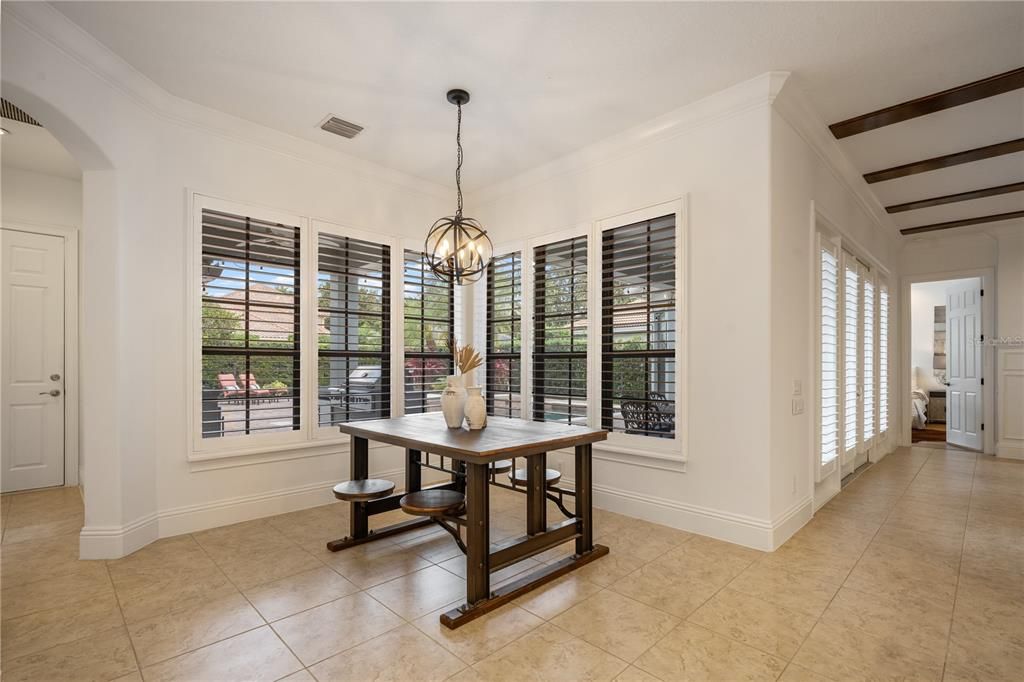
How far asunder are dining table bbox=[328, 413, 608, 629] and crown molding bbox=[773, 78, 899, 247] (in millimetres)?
2525

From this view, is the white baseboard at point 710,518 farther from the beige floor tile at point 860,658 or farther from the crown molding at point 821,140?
the crown molding at point 821,140

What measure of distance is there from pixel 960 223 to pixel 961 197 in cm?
129

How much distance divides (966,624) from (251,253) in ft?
15.9

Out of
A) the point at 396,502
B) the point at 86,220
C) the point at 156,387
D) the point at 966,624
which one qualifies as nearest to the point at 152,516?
the point at 156,387

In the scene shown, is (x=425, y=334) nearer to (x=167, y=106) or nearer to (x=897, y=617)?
(x=167, y=106)

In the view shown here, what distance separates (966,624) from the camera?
7.83ft

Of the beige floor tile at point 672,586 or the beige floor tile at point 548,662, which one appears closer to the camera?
the beige floor tile at point 548,662

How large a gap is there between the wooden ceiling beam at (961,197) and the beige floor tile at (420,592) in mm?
6240

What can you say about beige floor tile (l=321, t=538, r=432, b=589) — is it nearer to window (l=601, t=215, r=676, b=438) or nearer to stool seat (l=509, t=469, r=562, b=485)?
stool seat (l=509, t=469, r=562, b=485)

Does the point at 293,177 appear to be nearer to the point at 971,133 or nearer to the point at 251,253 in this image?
the point at 251,253

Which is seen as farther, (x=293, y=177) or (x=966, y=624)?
(x=293, y=177)

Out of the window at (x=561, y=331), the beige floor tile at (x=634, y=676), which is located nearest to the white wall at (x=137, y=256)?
the window at (x=561, y=331)

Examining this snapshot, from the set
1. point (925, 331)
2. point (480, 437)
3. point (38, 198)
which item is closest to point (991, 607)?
point (480, 437)

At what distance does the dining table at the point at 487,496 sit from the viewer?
8.32 feet
